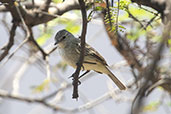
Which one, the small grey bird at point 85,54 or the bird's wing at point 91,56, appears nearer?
the small grey bird at point 85,54

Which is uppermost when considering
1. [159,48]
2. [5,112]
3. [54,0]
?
[159,48]

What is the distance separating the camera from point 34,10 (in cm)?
484

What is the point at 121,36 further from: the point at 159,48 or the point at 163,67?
the point at 159,48

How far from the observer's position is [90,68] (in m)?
4.45

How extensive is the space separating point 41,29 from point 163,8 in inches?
117

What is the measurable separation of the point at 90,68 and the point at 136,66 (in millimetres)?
1759

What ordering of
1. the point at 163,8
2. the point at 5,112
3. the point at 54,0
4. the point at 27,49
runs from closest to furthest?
the point at 163,8 < the point at 54,0 < the point at 27,49 < the point at 5,112

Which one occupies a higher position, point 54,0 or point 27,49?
point 54,0

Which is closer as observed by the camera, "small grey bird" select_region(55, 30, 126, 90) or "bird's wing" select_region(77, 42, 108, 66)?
Result: "small grey bird" select_region(55, 30, 126, 90)

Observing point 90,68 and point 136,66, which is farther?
point 136,66

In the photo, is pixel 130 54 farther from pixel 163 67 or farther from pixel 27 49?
pixel 27 49

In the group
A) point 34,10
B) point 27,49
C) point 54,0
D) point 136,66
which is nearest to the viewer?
point 34,10

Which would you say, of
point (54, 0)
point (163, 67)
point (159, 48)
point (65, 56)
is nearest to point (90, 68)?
point (65, 56)

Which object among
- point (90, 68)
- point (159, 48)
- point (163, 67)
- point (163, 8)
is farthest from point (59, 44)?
point (159, 48)
